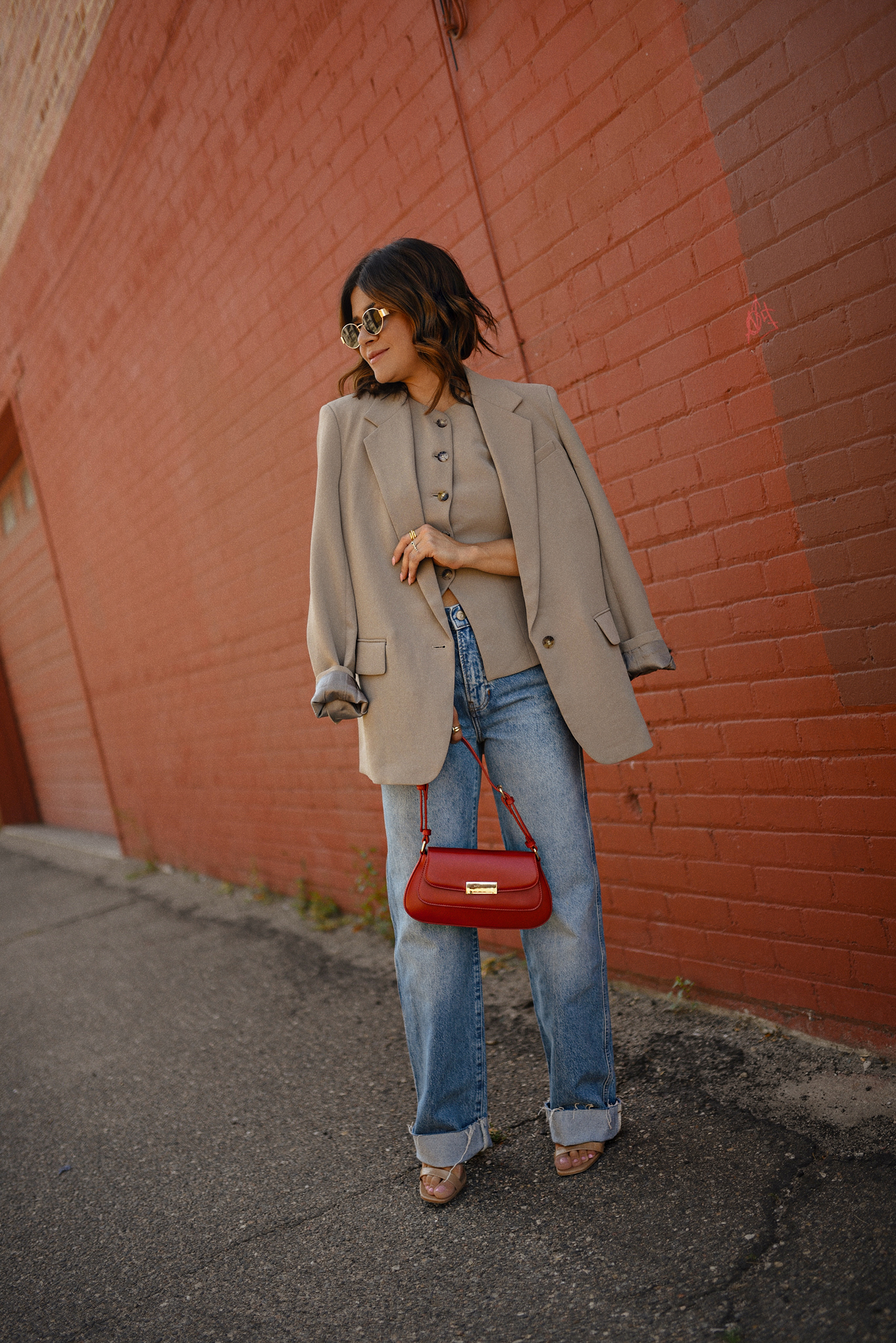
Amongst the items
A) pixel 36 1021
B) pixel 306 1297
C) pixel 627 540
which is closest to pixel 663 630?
pixel 627 540

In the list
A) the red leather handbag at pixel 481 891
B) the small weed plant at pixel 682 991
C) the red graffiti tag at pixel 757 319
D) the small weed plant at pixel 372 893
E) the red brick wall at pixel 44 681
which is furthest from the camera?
the red brick wall at pixel 44 681

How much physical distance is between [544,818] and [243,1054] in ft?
5.83

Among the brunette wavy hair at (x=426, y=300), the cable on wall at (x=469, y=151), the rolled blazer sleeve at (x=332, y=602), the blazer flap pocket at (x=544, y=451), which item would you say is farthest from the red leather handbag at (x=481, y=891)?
the cable on wall at (x=469, y=151)

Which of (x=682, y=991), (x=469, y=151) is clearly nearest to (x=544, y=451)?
(x=469, y=151)

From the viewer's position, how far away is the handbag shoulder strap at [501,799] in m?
2.05

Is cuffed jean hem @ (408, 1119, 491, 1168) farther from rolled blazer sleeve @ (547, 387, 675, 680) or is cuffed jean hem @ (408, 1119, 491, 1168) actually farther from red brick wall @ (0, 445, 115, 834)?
red brick wall @ (0, 445, 115, 834)

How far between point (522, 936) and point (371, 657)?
0.71 m

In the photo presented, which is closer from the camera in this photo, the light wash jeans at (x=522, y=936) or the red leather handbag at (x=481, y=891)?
the red leather handbag at (x=481, y=891)

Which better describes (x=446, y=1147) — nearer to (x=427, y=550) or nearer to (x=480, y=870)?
(x=480, y=870)

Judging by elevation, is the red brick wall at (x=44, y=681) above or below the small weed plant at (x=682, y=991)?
above

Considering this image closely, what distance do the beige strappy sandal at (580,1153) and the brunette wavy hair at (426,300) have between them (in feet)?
5.51

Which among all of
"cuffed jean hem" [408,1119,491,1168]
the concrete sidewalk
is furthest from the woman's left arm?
the concrete sidewalk

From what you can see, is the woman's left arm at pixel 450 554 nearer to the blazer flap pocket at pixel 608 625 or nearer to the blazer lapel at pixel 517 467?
the blazer lapel at pixel 517 467

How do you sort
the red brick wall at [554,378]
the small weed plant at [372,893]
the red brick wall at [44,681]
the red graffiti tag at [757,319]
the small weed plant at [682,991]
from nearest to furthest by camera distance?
the red graffiti tag at [757,319] → the red brick wall at [554,378] → the small weed plant at [682,991] → the small weed plant at [372,893] → the red brick wall at [44,681]
